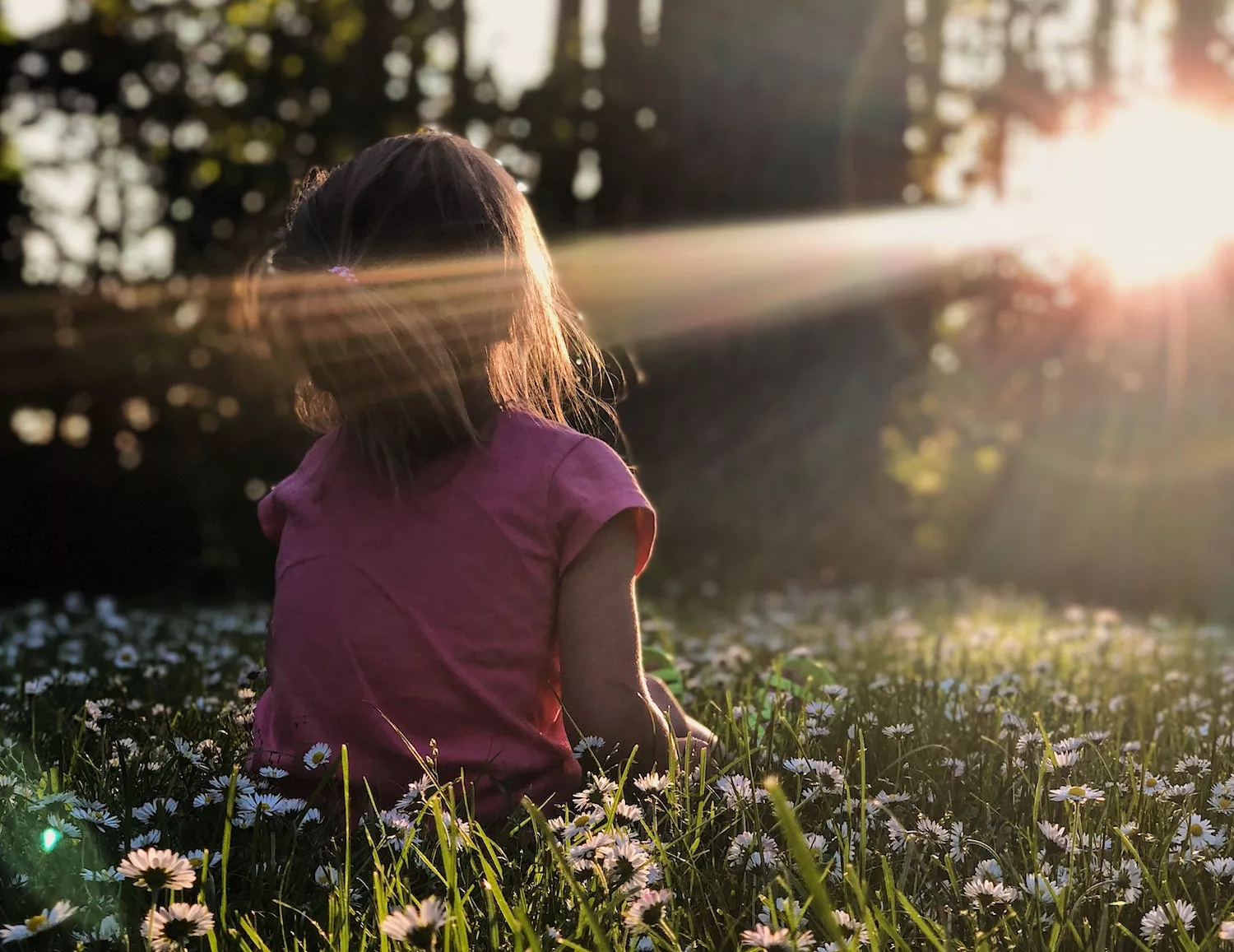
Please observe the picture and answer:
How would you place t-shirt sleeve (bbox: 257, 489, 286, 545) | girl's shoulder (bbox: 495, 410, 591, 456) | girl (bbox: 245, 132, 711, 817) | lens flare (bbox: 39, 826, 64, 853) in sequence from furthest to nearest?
t-shirt sleeve (bbox: 257, 489, 286, 545) → girl's shoulder (bbox: 495, 410, 591, 456) → girl (bbox: 245, 132, 711, 817) → lens flare (bbox: 39, 826, 64, 853)

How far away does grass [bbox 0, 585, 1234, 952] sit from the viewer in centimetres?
162

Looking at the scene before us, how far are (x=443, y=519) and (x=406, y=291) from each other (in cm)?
40

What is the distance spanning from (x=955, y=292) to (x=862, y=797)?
11026 millimetres

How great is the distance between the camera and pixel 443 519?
7.00ft

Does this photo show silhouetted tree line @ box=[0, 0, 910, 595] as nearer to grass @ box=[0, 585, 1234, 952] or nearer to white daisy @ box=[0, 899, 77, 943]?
grass @ box=[0, 585, 1234, 952]

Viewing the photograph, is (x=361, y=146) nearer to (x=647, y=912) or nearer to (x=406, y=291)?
(x=406, y=291)

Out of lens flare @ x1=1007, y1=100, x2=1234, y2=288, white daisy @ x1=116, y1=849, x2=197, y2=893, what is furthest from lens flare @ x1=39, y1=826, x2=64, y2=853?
lens flare @ x1=1007, y1=100, x2=1234, y2=288

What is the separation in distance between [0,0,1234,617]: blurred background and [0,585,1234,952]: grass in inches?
214

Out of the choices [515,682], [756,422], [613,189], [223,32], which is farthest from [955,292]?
[515,682]

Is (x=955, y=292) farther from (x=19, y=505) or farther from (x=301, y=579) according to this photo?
(x=301, y=579)

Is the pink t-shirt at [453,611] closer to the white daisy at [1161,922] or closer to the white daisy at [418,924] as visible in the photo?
the white daisy at [418,924]

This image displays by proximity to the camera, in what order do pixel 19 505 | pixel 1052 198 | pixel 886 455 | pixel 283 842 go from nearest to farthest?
pixel 283 842 → pixel 19 505 → pixel 886 455 → pixel 1052 198

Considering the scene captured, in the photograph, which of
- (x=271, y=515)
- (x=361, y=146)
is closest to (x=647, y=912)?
(x=271, y=515)

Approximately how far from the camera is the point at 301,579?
2.22 m
